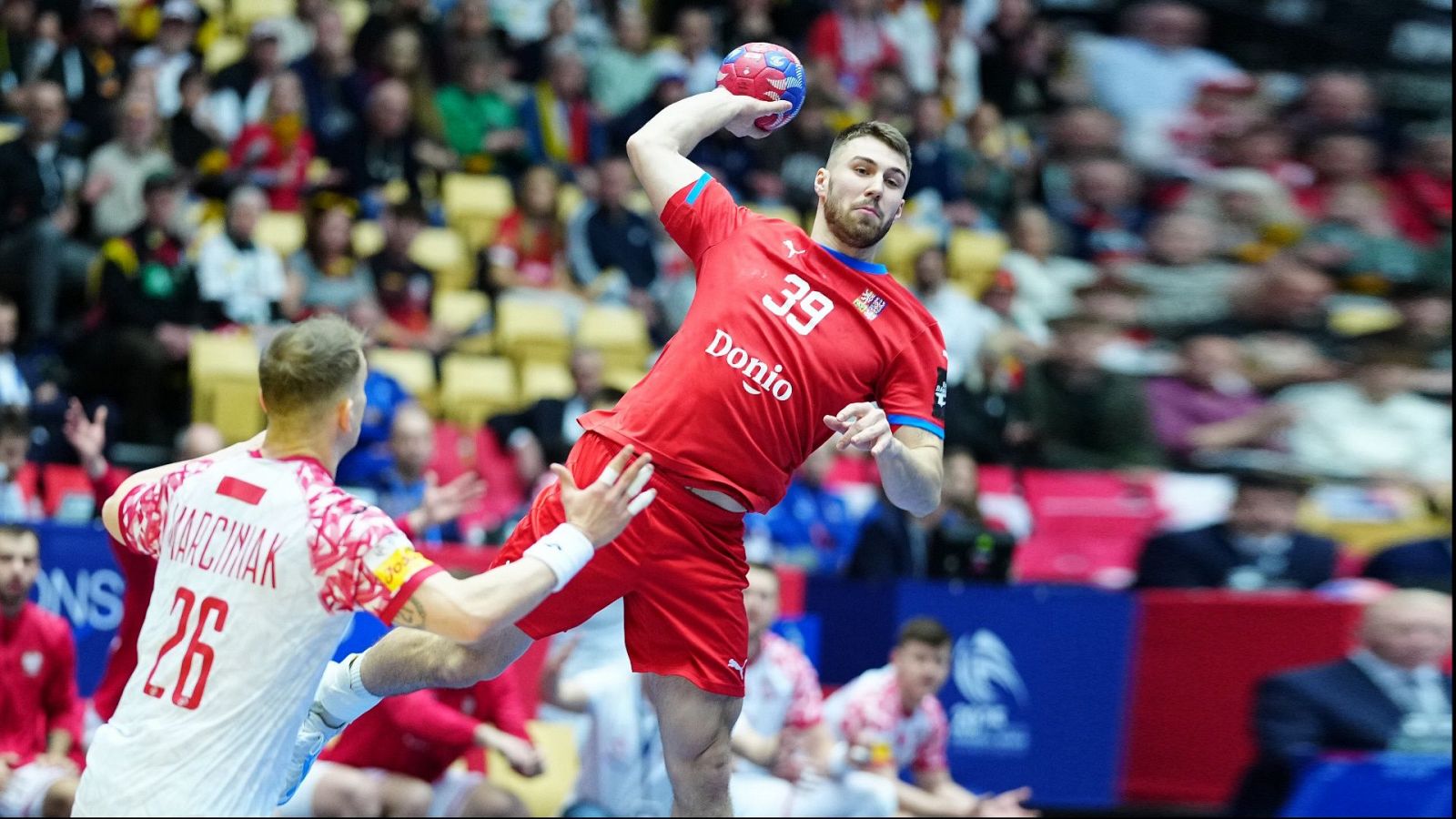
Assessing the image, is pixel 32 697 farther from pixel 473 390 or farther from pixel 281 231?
pixel 281 231

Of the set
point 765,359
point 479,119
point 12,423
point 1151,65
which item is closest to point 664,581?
point 765,359

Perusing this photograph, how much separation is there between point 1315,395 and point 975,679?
5.11 m

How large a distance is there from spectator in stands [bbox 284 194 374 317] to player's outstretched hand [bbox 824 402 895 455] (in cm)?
783

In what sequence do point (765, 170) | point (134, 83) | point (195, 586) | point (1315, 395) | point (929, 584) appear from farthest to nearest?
1. point (765, 170)
2. point (1315, 395)
3. point (134, 83)
4. point (929, 584)
5. point (195, 586)

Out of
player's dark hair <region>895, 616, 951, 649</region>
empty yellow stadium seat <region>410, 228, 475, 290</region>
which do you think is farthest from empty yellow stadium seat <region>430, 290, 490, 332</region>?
player's dark hair <region>895, 616, 951, 649</region>

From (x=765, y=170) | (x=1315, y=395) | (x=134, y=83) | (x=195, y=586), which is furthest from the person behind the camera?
(x=765, y=170)

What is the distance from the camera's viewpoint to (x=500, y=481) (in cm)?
1189

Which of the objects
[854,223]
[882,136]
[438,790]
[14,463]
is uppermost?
[882,136]

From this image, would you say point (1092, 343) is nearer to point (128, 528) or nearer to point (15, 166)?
point (15, 166)

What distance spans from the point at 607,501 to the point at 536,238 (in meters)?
9.48

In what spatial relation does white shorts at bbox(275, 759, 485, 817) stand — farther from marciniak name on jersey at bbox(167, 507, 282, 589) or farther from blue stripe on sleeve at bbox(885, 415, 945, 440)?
marciniak name on jersey at bbox(167, 507, 282, 589)

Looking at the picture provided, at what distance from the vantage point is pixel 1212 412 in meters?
13.6

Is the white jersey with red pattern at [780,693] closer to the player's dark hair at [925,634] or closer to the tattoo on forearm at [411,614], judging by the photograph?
the player's dark hair at [925,634]

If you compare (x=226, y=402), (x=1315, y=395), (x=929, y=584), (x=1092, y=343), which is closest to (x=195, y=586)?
(x=929, y=584)
